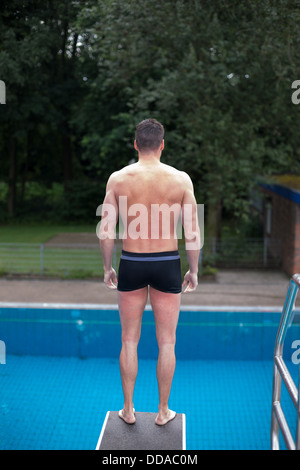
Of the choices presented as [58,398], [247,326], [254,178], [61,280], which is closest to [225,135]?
[254,178]

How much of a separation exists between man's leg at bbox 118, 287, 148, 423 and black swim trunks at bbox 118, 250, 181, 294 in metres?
0.05

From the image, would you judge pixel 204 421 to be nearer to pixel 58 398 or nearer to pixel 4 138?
pixel 58 398

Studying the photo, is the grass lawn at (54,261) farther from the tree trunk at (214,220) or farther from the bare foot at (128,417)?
the bare foot at (128,417)

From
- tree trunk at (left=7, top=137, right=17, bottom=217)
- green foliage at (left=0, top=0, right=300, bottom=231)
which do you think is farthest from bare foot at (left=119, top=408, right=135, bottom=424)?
tree trunk at (left=7, top=137, right=17, bottom=217)

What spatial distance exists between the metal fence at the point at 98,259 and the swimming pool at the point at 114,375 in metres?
4.82

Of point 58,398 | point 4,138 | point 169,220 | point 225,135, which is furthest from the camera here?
point 4,138

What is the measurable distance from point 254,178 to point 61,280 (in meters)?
4.20

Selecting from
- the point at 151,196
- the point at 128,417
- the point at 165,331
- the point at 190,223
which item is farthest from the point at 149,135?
the point at 128,417

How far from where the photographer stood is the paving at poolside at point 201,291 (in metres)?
8.77

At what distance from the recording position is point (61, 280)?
10.6 meters

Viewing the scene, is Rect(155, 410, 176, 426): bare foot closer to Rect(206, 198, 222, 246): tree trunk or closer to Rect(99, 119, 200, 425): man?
Rect(99, 119, 200, 425): man

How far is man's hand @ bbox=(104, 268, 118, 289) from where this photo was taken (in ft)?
9.09

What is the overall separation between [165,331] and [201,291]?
6.76 metres

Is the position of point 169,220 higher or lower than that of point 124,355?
higher
